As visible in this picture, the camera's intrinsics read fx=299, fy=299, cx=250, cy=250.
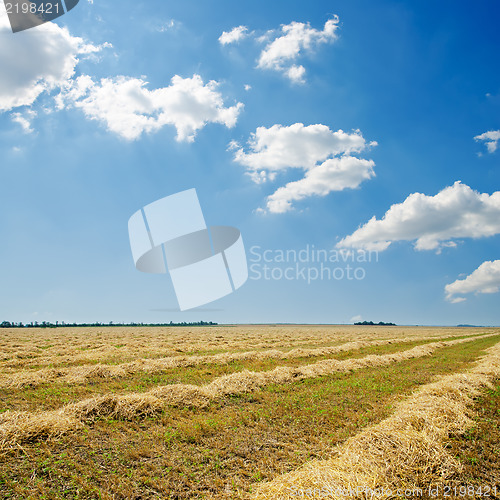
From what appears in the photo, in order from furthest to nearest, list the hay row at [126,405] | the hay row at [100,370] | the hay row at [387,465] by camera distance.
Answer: the hay row at [100,370] → the hay row at [126,405] → the hay row at [387,465]

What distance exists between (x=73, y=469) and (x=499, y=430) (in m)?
9.61

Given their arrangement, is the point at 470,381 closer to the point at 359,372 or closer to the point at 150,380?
the point at 359,372

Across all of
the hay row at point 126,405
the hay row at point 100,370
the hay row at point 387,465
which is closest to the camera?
the hay row at point 387,465

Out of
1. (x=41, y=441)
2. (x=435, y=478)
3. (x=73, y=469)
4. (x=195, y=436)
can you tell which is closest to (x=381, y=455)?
(x=435, y=478)

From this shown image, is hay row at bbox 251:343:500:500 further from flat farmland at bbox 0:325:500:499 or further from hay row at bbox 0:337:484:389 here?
hay row at bbox 0:337:484:389

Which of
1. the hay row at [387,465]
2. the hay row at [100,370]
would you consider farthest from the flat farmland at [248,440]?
the hay row at [100,370]

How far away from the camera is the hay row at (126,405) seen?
650 cm

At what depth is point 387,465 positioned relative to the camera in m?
5.31

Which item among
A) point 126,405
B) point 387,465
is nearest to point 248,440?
point 387,465

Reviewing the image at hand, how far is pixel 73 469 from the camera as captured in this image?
17.7ft

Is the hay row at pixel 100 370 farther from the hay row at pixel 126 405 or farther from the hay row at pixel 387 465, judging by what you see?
the hay row at pixel 387 465

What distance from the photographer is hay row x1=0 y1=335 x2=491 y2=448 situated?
650cm

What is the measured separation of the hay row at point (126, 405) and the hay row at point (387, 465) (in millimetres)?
4641

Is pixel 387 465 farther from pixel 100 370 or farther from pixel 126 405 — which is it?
pixel 100 370
